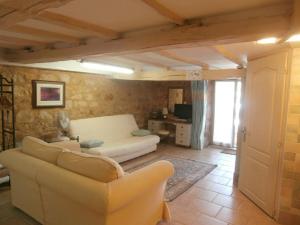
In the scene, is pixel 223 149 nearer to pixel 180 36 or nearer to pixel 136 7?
pixel 180 36

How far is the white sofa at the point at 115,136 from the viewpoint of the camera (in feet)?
14.2

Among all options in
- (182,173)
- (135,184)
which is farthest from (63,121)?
(135,184)

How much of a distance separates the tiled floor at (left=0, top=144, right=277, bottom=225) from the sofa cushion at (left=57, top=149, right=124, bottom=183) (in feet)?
3.28

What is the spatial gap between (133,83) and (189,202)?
3.86m

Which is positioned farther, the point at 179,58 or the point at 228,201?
the point at 179,58

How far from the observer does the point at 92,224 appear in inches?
74.2

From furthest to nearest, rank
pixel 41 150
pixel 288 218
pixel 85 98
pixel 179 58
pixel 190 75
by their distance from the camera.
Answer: pixel 85 98 → pixel 190 75 → pixel 179 58 → pixel 288 218 → pixel 41 150

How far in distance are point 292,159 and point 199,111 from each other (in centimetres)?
334

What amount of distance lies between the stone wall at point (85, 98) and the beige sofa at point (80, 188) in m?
1.37

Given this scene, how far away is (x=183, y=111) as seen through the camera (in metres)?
6.37

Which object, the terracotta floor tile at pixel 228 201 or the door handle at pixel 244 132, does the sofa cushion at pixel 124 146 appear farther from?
the door handle at pixel 244 132

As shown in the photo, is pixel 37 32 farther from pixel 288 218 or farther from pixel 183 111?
pixel 183 111

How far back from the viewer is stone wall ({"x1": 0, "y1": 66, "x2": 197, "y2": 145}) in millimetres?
3781

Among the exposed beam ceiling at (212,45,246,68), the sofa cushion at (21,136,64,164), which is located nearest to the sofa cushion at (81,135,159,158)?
the sofa cushion at (21,136,64,164)
